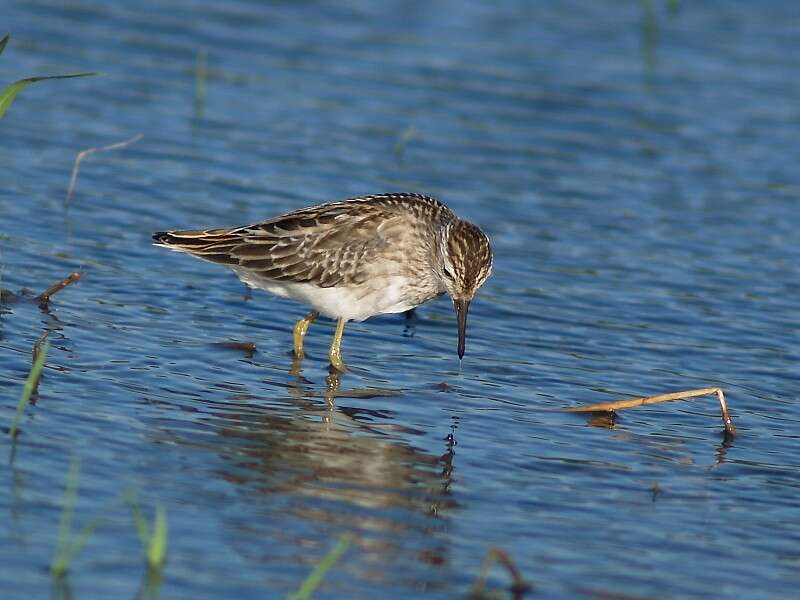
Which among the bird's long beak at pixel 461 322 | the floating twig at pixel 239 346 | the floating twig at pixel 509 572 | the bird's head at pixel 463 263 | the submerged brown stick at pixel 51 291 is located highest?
the bird's head at pixel 463 263

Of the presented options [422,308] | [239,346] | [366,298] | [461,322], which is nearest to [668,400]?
[461,322]

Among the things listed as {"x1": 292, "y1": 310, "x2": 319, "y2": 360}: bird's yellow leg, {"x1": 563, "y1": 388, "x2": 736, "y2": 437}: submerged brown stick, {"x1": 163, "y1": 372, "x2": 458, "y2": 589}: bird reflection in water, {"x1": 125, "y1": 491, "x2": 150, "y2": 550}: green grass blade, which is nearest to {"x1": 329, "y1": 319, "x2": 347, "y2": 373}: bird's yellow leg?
{"x1": 292, "y1": 310, "x2": 319, "y2": 360}: bird's yellow leg

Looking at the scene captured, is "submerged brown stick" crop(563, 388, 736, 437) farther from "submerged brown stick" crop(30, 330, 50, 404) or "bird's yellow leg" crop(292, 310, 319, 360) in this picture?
"submerged brown stick" crop(30, 330, 50, 404)

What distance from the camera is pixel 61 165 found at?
15047 millimetres

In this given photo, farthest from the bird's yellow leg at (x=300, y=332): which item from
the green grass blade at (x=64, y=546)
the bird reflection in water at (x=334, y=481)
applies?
the green grass blade at (x=64, y=546)

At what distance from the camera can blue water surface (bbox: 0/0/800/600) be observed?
7.82m

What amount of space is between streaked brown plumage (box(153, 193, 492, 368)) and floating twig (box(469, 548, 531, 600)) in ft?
13.4

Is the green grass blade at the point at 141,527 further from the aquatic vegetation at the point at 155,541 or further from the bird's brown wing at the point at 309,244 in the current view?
the bird's brown wing at the point at 309,244

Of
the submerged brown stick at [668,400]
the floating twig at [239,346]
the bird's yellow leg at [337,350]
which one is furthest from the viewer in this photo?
the bird's yellow leg at [337,350]

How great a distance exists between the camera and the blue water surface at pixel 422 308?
7.82 meters

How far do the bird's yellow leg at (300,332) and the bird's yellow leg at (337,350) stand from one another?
245 millimetres

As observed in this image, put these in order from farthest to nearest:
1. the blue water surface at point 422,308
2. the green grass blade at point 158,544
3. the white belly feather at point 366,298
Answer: the white belly feather at point 366,298 < the blue water surface at point 422,308 < the green grass blade at point 158,544

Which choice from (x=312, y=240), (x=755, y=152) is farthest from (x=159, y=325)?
(x=755, y=152)

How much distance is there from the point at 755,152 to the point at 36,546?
12.4 metres
